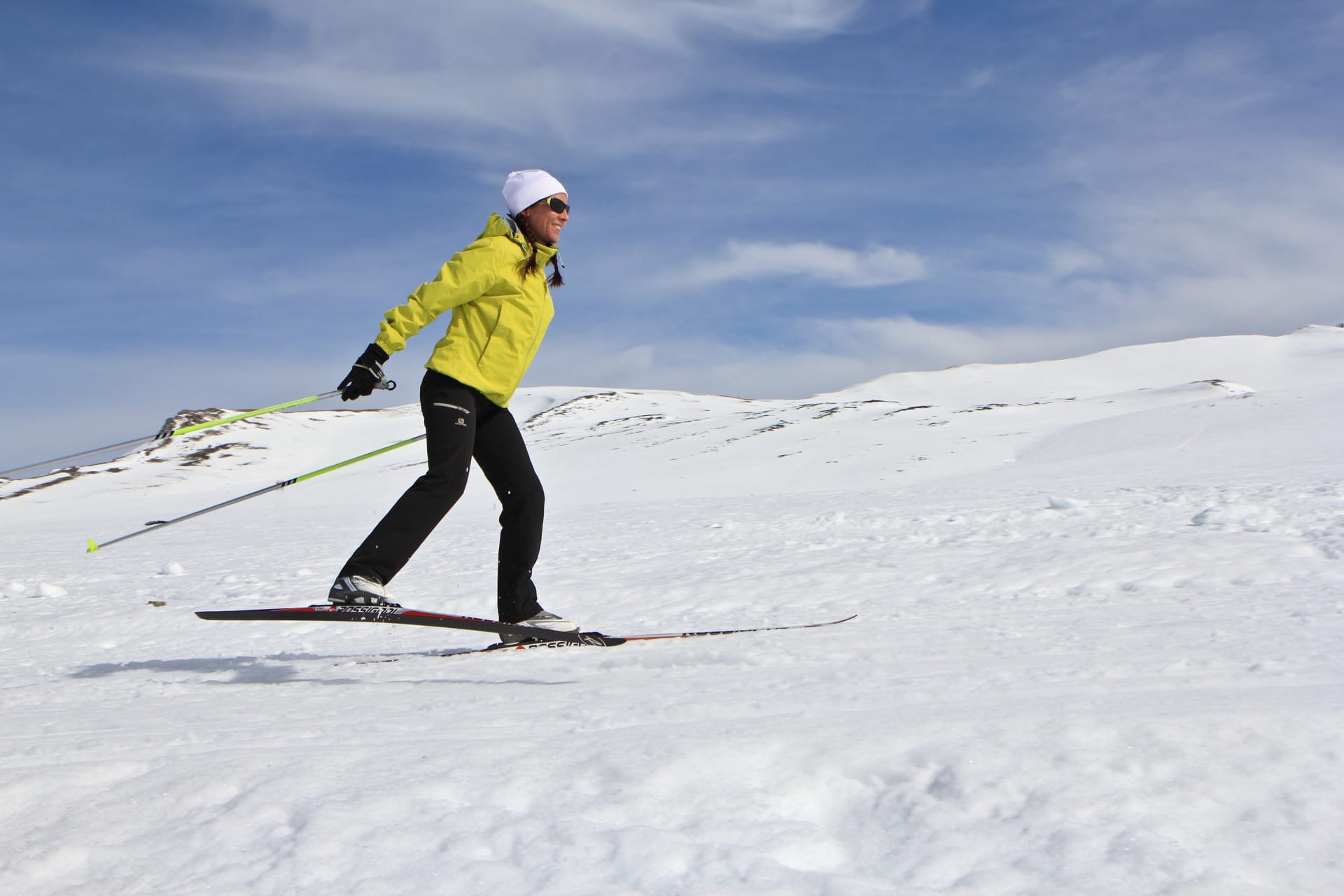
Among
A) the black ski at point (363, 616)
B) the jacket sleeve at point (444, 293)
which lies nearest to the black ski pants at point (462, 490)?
the black ski at point (363, 616)

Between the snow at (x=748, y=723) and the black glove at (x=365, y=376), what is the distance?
42.7 inches

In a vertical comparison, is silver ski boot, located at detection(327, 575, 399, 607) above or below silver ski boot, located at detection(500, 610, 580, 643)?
above

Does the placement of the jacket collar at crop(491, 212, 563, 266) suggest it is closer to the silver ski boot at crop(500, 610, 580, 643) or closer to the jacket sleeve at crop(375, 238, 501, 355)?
the jacket sleeve at crop(375, 238, 501, 355)

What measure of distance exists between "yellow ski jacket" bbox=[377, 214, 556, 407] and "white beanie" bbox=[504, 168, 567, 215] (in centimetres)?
13

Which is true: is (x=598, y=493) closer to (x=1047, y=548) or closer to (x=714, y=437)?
A: (x=714, y=437)

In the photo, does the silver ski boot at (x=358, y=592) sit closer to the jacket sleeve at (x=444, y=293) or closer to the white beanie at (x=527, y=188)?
the jacket sleeve at (x=444, y=293)

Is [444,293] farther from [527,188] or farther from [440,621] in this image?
[440,621]

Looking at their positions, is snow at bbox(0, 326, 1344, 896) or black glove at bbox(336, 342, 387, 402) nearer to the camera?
snow at bbox(0, 326, 1344, 896)

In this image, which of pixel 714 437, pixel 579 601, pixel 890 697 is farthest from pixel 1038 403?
pixel 890 697

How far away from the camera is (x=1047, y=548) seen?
5477mm

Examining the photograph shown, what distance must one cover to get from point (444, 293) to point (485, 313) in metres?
0.21

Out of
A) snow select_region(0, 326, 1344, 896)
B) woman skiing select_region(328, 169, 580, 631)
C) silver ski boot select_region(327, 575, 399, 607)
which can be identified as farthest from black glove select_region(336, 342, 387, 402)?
snow select_region(0, 326, 1344, 896)

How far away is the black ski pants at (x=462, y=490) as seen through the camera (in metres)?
3.57

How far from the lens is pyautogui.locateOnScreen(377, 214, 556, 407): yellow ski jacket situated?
3555mm
